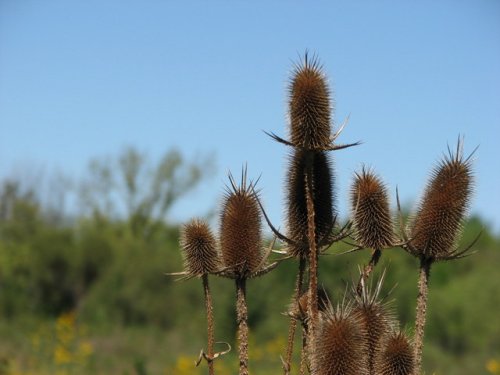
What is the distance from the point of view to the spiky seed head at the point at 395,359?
3.70 meters

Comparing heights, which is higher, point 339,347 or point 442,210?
point 442,210

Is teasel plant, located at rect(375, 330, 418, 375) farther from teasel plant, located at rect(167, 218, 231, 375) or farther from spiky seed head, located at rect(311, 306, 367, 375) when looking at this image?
teasel plant, located at rect(167, 218, 231, 375)

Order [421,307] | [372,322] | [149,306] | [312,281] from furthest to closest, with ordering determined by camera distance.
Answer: [149,306] < [421,307] < [372,322] < [312,281]

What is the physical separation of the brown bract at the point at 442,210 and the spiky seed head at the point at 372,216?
0.14m

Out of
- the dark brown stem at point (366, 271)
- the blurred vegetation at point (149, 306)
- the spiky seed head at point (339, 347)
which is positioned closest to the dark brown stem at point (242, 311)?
the dark brown stem at point (366, 271)

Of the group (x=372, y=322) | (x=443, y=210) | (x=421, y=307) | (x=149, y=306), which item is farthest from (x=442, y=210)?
(x=149, y=306)

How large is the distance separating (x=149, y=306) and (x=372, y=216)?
1115 inches

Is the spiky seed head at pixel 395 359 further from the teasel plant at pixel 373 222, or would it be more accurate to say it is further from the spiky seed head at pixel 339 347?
the teasel plant at pixel 373 222

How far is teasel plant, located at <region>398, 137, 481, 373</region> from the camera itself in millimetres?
4309

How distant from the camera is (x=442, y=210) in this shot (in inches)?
171

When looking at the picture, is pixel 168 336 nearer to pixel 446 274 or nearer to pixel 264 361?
pixel 264 361

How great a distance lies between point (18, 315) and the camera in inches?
1283

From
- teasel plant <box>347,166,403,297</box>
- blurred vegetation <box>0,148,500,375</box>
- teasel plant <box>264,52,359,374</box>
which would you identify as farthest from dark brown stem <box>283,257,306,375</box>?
blurred vegetation <box>0,148,500,375</box>

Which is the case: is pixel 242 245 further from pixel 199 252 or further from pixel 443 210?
pixel 443 210
